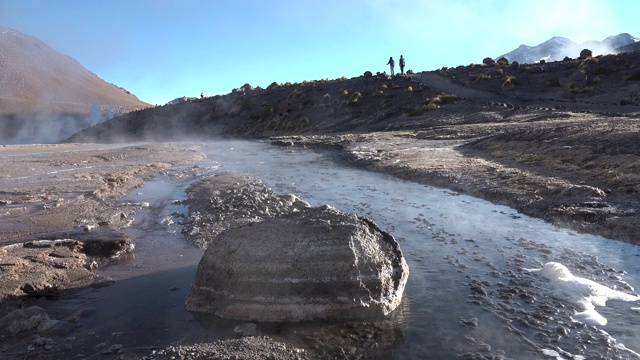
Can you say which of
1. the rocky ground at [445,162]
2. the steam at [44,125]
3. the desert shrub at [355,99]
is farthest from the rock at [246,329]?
the steam at [44,125]

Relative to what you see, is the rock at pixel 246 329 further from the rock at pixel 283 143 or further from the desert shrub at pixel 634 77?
the desert shrub at pixel 634 77

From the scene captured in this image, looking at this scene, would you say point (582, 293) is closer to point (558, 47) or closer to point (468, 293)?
point (468, 293)

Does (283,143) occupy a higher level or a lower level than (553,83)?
lower

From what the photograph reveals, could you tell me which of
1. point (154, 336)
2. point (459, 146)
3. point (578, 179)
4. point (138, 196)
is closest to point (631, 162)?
point (578, 179)

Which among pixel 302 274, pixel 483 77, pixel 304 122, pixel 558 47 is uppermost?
pixel 558 47

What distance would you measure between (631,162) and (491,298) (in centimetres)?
818

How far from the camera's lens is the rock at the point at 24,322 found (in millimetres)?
4684

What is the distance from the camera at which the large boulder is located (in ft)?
16.3

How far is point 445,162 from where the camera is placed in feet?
52.7

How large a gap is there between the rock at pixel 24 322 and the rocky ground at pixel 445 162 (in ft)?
0.07

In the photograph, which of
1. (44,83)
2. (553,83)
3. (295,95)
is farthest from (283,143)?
(44,83)

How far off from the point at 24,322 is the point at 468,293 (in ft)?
15.8

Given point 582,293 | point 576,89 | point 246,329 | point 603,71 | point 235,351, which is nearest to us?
point 235,351

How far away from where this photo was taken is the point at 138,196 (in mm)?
12562
